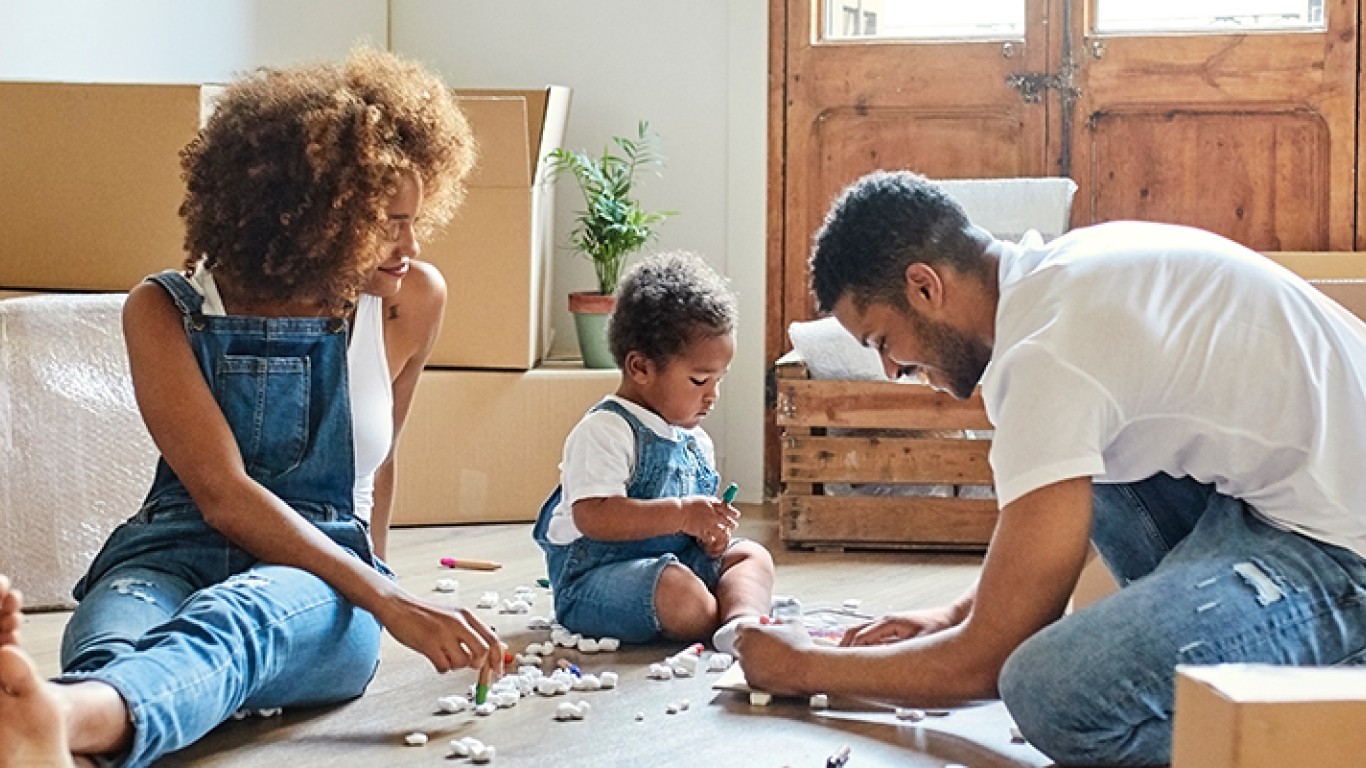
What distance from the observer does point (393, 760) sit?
1.80m

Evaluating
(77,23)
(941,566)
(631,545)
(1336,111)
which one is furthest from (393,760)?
(1336,111)

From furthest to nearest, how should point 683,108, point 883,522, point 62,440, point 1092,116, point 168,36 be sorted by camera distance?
point 683,108 → point 1092,116 → point 168,36 → point 883,522 → point 62,440

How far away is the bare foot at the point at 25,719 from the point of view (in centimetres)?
134

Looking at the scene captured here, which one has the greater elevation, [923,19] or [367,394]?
[923,19]

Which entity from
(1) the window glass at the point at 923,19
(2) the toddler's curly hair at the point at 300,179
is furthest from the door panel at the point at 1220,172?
(2) the toddler's curly hair at the point at 300,179

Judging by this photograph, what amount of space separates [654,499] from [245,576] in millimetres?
721

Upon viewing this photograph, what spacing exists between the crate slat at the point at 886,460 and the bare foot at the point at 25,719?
6.85 ft

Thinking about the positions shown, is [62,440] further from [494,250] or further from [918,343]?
[918,343]

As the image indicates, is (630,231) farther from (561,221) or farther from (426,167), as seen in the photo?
(426,167)

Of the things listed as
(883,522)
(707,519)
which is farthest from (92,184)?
(883,522)

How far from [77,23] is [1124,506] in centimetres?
222

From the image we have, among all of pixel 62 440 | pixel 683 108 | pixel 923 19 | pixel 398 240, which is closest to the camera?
pixel 398 240

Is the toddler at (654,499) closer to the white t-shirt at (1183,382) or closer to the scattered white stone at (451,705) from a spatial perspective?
the scattered white stone at (451,705)

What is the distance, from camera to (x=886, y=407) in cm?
330
